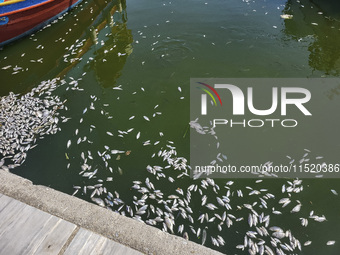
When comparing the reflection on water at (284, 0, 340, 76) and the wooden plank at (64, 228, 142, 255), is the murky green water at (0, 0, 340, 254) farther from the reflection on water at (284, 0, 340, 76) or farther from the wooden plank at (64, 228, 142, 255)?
the wooden plank at (64, 228, 142, 255)

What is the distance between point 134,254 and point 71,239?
97cm

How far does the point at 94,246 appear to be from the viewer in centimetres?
382

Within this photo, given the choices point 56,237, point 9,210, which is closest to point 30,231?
point 56,237

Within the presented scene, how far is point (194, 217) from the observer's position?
472 centimetres

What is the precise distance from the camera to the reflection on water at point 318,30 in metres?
7.99

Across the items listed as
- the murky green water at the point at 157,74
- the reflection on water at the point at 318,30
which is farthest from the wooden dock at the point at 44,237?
the reflection on water at the point at 318,30

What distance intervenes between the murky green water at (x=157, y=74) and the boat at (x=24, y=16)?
315mm

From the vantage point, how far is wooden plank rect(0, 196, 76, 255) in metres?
3.81

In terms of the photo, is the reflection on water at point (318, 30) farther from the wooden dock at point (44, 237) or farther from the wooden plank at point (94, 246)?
the wooden dock at point (44, 237)

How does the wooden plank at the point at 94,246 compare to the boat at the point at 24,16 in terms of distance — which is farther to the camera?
the boat at the point at 24,16

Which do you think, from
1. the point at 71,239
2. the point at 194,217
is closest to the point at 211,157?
the point at 194,217

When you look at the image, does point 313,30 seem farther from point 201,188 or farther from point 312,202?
point 201,188

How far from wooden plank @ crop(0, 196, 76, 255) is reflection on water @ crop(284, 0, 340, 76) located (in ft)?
25.3

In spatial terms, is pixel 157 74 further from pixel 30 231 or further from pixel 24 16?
pixel 24 16
